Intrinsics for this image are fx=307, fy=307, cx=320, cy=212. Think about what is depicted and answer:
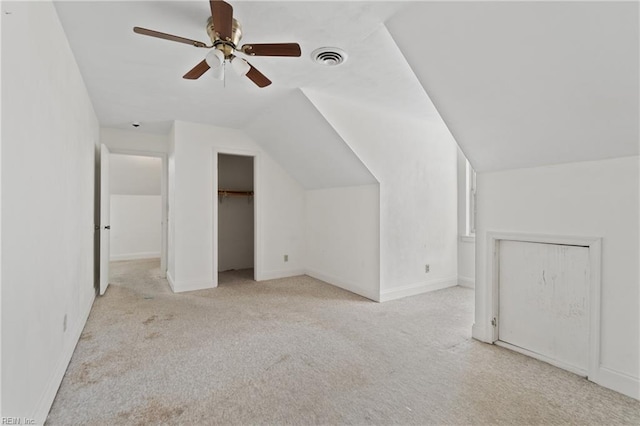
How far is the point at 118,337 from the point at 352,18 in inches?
124

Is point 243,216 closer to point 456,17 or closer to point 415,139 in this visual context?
point 415,139

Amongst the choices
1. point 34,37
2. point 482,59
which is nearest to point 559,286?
point 482,59

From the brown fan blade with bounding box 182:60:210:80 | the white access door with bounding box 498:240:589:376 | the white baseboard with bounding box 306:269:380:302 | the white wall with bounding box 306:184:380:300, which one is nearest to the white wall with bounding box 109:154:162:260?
the white wall with bounding box 306:184:380:300

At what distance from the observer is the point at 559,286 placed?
2.24 meters

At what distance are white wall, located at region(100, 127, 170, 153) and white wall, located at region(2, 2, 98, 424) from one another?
2162mm

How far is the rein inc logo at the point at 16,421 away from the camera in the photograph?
1.23 meters

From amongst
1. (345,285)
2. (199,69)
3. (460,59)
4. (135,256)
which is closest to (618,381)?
(460,59)

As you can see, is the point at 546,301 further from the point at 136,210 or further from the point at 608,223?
the point at 136,210

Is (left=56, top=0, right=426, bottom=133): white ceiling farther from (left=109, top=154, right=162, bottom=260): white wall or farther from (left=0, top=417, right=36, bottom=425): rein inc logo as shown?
(left=109, top=154, right=162, bottom=260): white wall

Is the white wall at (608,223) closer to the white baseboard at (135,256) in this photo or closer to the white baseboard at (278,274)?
the white baseboard at (278,274)

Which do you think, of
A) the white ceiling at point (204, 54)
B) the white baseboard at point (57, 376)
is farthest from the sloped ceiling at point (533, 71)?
the white baseboard at point (57, 376)

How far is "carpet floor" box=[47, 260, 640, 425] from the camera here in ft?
5.56

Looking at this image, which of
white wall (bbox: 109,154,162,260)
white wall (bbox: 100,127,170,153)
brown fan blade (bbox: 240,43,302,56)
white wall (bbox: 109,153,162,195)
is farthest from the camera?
white wall (bbox: 109,154,162,260)

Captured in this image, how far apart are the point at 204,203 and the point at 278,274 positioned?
1.63 m
